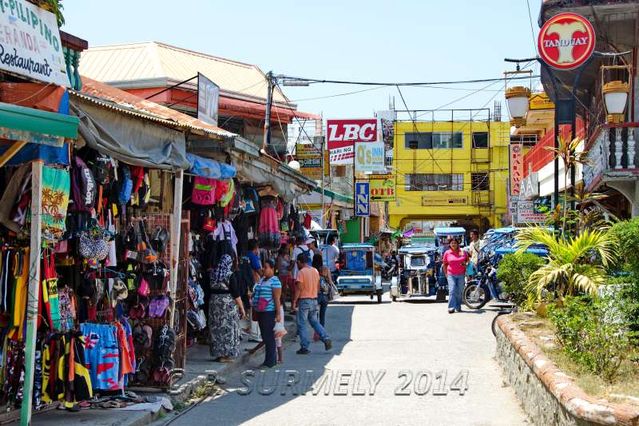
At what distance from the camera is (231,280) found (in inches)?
528

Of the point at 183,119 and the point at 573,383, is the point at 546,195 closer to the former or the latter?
the point at 183,119

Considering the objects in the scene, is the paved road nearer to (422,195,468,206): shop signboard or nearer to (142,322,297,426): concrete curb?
(142,322,297,426): concrete curb

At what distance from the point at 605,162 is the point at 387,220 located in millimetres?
47596

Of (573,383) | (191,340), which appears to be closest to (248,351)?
(191,340)

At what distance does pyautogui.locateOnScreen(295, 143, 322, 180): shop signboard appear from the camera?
36.5 metres

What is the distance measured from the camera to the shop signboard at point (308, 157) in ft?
120

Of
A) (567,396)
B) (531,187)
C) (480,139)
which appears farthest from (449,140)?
(567,396)

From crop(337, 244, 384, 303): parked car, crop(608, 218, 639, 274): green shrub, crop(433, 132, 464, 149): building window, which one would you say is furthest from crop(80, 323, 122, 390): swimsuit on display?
crop(433, 132, 464, 149): building window

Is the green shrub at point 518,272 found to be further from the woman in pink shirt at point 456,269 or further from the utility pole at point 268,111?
the utility pole at point 268,111

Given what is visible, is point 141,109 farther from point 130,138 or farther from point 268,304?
point 268,304

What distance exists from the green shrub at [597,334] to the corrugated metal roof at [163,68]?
16.4 m

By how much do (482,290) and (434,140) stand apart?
38.3m

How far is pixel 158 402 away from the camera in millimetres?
9945

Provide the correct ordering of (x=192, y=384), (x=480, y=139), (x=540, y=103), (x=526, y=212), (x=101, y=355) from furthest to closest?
(x=480, y=139) → (x=540, y=103) → (x=526, y=212) → (x=192, y=384) → (x=101, y=355)
